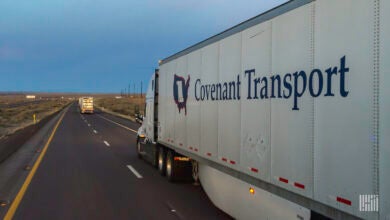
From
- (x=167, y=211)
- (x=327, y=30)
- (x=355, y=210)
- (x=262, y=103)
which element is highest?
(x=327, y=30)

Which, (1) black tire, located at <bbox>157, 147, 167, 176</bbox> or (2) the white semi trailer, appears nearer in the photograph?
(2) the white semi trailer

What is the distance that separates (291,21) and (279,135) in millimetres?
1550

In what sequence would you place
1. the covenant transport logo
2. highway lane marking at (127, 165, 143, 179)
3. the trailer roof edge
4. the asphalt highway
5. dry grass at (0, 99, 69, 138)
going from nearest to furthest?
the covenant transport logo < the trailer roof edge < the asphalt highway < highway lane marking at (127, 165, 143, 179) < dry grass at (0, 99, 69, 138)

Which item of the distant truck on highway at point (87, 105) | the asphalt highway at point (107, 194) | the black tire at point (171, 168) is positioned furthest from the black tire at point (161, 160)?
the distant truck on highway at point (87, 105)

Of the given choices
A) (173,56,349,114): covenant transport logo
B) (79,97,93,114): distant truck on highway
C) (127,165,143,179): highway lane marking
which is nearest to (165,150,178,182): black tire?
(127,165,143,179): highway lane marking

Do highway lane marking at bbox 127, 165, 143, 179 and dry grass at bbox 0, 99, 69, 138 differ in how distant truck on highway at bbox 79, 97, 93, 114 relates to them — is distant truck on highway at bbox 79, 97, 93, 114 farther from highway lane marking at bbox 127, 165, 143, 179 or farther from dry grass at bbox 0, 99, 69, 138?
highway lane marking at bbox 127, 165, 143, 179

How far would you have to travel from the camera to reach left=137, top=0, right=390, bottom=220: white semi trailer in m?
4.58

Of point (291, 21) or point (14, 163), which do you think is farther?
point (14, 163)

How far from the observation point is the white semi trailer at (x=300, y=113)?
15.0 ft

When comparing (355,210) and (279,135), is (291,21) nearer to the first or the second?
(279,135)

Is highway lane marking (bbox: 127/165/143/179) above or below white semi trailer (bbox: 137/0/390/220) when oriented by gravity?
below

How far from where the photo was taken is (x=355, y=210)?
15.6 ft

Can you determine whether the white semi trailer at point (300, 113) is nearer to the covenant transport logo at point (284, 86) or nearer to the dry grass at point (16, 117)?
the covenant transport logo at point (284, 86)

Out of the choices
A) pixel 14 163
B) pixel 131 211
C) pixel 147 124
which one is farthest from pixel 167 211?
pixel 14 163
